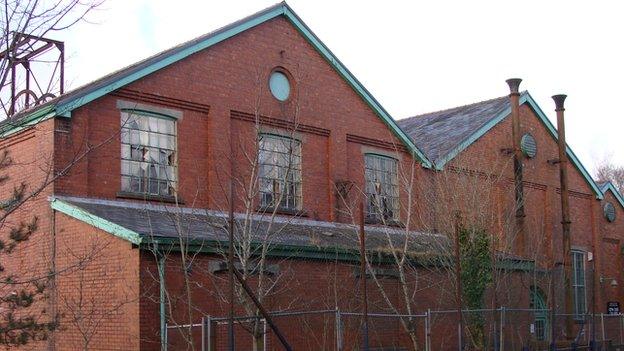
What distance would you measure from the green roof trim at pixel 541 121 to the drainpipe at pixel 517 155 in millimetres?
750

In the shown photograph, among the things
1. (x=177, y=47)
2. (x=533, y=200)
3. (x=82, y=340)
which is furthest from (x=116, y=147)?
(x=533, y=200)

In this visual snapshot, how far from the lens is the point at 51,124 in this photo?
1742cm

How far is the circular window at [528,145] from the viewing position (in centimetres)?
2938

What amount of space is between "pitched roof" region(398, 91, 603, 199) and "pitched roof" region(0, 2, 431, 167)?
69.7 inches

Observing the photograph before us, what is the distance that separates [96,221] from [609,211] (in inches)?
976

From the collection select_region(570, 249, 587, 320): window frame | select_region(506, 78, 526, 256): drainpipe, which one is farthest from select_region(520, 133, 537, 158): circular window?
select_region(570, 249, 587, 320): window frame

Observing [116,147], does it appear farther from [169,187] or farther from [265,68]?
[265,68]

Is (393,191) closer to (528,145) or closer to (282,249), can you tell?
(528,145)

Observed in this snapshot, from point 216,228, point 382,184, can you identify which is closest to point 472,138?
point 382,184

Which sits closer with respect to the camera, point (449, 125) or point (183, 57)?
point (183, 57)

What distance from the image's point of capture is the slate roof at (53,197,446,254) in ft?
52.5

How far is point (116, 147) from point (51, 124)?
1660mm

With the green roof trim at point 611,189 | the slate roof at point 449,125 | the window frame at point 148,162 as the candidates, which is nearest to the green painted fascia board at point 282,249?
the window frame at point 148,162

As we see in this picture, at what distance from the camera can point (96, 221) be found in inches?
→ 637
